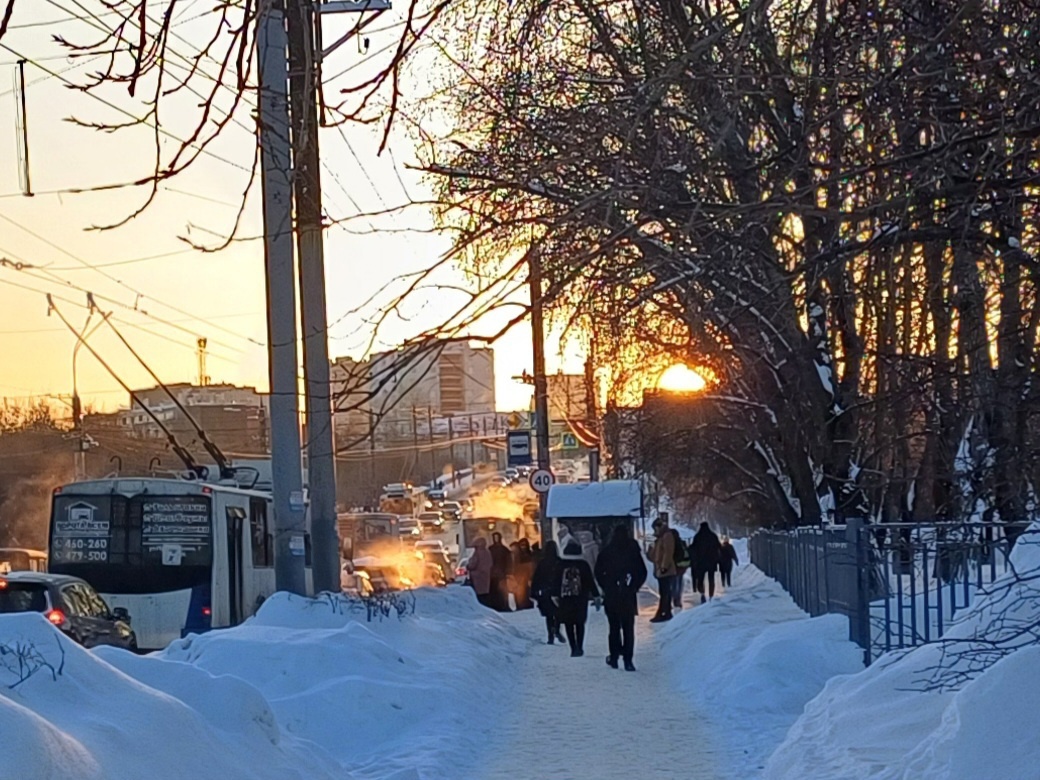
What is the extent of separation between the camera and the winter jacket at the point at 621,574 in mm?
16484

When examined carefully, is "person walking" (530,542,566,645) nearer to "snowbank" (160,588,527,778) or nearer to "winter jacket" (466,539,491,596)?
"snowbank" (160,588,527,778)

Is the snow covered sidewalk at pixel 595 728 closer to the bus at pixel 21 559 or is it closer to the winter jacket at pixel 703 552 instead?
the winter jacket at pixel 703 552

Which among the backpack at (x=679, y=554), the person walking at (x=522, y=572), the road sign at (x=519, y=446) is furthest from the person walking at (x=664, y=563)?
the person walking at (x=522, y=572)

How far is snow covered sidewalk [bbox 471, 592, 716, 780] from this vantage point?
10391 millimetres

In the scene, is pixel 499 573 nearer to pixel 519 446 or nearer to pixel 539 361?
pixel 519 446

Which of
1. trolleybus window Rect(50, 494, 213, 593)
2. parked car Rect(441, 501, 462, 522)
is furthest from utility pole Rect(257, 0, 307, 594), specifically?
parked car Rect(441, 501, 462, 522)

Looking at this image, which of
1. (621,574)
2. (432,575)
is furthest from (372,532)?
(621,574)

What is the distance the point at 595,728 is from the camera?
12.3 metres

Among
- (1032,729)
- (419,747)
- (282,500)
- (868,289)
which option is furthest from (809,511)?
(1032,729)

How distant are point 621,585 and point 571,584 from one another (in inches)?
71.8

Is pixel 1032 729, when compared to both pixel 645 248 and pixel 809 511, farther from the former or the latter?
pixel 809 511

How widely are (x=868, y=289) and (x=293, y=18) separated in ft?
25.5

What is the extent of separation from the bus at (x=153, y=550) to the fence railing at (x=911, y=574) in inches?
445

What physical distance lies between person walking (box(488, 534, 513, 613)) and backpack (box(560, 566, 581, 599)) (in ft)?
32.5
